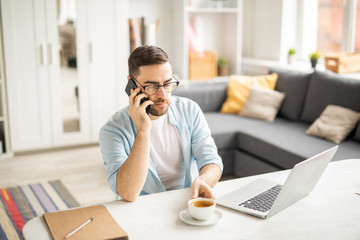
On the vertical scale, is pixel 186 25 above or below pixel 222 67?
above

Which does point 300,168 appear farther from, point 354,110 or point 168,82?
point 354,110

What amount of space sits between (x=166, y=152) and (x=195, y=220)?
57 cm

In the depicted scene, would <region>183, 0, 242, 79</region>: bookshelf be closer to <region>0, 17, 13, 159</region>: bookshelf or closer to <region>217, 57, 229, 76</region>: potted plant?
<region>217, 57, 229, 76</region>: potted plant

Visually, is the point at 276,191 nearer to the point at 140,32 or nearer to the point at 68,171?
the point at 68,171

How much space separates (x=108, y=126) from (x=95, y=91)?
8.73 ft

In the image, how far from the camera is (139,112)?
1653 millimetres

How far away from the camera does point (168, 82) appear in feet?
5.61

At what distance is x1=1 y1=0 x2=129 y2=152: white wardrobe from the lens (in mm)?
3986

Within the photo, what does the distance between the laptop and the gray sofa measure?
4.49 ft

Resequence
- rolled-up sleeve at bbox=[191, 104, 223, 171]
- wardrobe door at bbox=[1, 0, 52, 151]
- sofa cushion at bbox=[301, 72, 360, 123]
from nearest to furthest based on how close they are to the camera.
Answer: rolled-up sleeve at bbox=[191, 104, 223, 171] < sofa cushion at bbox=[301, 72, 360, 123] < wardrobe door at bbox=[1, 0, 52, 151]

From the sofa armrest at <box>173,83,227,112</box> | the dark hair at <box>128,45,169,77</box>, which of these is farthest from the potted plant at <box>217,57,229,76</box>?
the dark hair at <box>128,45,169,77</box>

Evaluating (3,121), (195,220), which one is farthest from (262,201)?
(3,121)

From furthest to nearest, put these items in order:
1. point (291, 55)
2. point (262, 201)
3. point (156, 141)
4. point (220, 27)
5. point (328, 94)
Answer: point (220, 27)
point (291, 55)
point (328, 94)
point (156, 141)
point (262, 201)

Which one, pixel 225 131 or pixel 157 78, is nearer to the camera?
pixel 157 78
